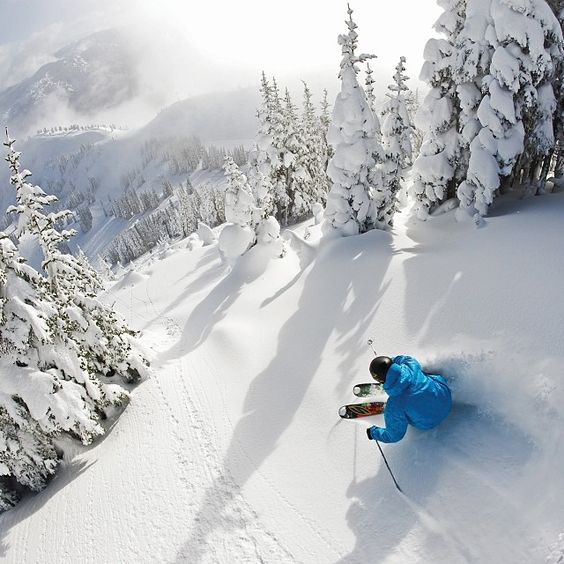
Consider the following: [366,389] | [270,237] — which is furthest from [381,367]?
[270,237]

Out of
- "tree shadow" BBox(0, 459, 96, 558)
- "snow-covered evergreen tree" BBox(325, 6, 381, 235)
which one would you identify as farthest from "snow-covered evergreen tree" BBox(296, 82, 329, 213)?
"tree shadow" BBox(0, 459, 96, 558)

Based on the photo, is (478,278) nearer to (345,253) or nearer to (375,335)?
(375,335)

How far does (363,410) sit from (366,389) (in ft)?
2.13

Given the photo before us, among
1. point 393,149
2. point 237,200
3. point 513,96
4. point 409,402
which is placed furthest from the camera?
point 237,200

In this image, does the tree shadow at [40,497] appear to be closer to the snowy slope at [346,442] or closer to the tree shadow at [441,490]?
the snowy slope at [346,442]

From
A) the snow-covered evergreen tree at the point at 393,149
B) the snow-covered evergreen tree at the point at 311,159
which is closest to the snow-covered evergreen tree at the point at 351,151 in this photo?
the snow-covered evergreen tree at the point at 393,149

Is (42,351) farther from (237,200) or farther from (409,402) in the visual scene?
(237,200)

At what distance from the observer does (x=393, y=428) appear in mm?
6676

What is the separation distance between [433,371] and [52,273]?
10.8m

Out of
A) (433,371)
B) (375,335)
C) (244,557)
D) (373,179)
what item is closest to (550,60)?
(373,179)

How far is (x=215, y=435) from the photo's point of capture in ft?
33.4

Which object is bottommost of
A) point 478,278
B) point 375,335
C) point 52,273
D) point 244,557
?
point 244,557

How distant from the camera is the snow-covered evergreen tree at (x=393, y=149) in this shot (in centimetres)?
2267

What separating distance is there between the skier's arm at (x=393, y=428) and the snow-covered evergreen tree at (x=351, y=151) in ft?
51.1
